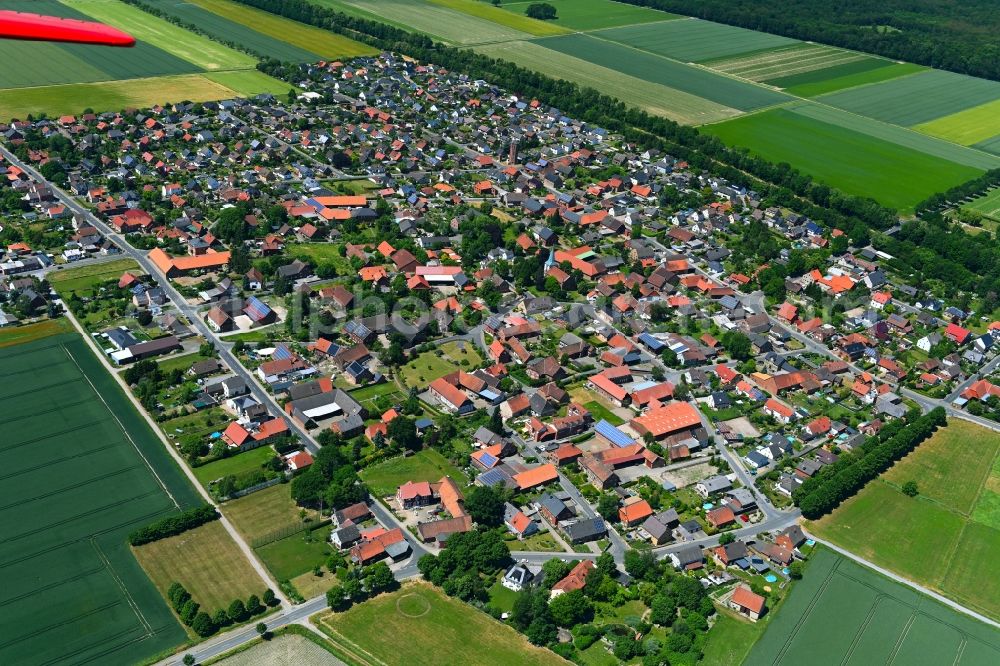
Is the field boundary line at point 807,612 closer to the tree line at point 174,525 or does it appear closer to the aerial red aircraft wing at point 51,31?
the tree line at point 174,525

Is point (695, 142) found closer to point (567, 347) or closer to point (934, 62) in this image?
point (567, 347)

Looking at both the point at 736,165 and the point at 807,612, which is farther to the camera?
the point at 736,165

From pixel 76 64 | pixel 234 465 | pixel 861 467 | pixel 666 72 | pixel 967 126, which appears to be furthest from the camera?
pixel 666 72

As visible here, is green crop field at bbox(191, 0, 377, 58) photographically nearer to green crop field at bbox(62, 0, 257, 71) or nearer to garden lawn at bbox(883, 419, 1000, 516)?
green crop field at bbox(62, 0, 257, 71)

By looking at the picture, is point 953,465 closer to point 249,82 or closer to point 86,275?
point 86,275

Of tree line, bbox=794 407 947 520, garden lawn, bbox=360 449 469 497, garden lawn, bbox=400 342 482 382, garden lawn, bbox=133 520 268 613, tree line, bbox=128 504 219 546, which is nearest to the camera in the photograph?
garden lawn, bbox=133 520 268 613

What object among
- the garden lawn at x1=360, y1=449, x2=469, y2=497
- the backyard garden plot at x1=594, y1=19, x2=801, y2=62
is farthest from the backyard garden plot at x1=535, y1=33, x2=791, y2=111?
the garden lawn at x1=360, y1=449, x2=469, y2=497

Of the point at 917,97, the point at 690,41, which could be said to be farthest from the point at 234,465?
the point at 690,41
